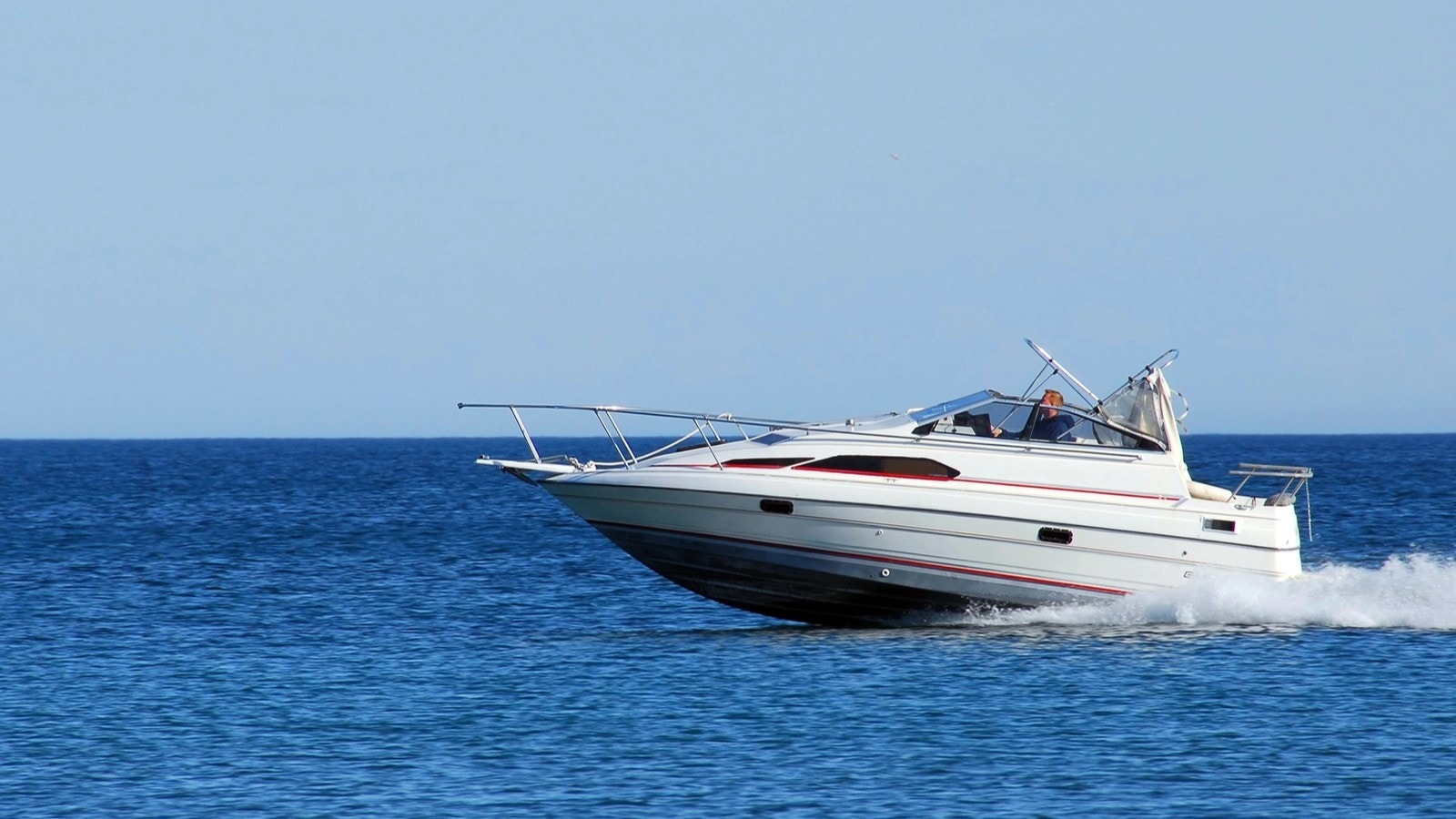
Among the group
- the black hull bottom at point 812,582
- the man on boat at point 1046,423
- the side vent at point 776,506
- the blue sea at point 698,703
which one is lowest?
the blue sea at point 698,703

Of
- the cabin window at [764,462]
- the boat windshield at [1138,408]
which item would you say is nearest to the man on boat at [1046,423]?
the boat windshield at [1138,408]

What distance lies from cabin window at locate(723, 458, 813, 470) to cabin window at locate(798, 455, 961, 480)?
0.31 ft

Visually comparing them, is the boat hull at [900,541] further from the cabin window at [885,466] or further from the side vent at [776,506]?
the cabin window at [885,466]

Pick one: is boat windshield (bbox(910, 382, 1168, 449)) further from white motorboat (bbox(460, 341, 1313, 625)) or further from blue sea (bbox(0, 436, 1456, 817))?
blue sea (bbox(0, 436, 1456, 817))

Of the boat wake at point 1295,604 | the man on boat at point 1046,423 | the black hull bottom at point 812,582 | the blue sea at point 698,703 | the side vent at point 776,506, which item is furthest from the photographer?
the man on boat at point 1046,423

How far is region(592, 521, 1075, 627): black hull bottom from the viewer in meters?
17.1

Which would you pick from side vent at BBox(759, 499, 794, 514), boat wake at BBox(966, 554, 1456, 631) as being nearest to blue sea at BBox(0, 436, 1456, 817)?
boat wake at BBox(966, 554, 1456, 631)

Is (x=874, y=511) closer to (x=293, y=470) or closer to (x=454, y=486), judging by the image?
(x=454, y=486)

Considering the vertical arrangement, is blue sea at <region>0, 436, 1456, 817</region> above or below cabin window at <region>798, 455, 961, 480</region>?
below

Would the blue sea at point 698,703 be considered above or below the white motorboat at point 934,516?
below

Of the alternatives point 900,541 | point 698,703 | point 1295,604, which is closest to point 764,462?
point 900,541

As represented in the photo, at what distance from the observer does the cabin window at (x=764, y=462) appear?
56.3 ft

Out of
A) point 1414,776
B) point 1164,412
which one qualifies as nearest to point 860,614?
point 1164,412

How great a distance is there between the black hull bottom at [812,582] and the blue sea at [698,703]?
30cm
